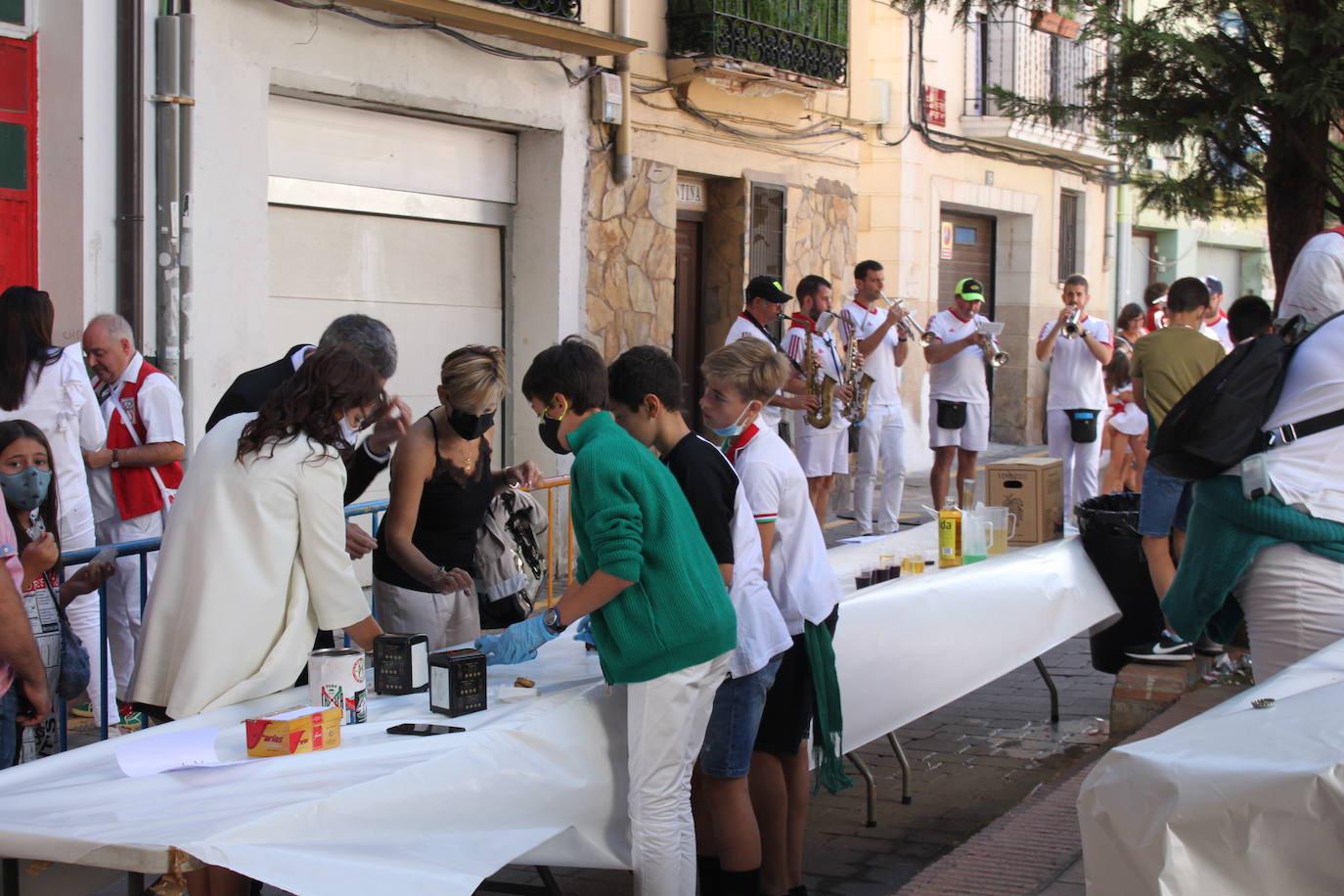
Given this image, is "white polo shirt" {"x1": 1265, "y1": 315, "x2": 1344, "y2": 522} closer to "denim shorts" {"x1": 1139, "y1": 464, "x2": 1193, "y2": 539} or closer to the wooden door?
"denim shorts" {"x1": 1139, "y1": 464, "x2": 1193, "y2": 539}

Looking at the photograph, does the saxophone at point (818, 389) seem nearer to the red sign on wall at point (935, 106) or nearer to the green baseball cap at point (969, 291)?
the green baseball cap at point (969, 291)

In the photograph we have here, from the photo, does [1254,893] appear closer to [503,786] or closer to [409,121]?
[503,786]

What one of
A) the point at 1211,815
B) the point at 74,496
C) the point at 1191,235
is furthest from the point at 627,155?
the point at 1191,235

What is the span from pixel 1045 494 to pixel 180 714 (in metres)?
4.62

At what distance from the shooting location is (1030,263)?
18719mm

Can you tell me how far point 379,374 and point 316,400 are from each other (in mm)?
709

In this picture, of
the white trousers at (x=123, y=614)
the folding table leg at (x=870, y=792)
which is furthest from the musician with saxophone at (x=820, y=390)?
the white trousers at (x=123, y=614)

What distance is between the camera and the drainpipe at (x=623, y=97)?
11.0 m

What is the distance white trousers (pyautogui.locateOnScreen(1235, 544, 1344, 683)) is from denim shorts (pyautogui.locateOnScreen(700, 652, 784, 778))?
4.54 ft

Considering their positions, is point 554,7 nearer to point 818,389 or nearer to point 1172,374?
point 818,389

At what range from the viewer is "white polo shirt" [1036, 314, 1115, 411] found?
10852 millimetres

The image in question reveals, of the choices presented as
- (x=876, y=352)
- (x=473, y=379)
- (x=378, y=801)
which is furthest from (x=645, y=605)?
(x=876, y=352)

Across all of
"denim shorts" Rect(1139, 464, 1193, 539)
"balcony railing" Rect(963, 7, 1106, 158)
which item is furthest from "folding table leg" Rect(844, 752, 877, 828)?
"balcony railing" Rect(963, 7, 1106, 158)

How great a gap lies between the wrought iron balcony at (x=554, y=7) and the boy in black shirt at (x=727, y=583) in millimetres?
6481
